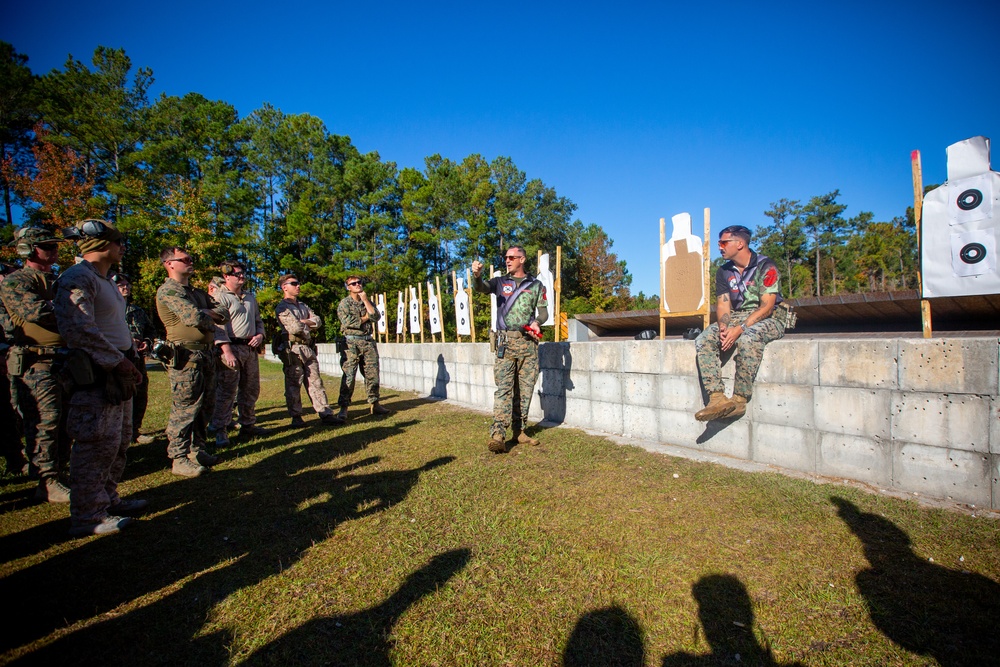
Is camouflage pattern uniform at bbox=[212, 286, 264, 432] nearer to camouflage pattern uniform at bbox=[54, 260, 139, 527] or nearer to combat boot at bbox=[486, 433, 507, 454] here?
camouflage pattern uniform at bbox=[54, 260, 139, 527]

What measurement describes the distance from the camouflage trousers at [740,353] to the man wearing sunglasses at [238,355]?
210 inches

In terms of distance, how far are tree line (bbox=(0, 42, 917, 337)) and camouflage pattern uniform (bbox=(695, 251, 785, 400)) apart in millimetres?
27050

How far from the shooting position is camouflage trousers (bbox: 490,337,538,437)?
5.06 metres

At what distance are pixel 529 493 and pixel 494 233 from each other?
4039 centimetres

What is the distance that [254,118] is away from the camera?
3800 centimetres

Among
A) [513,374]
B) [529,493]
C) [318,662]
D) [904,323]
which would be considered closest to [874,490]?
[529,493]

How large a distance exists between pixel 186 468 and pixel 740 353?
5.46 metres

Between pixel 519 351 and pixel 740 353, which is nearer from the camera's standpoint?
pixel 740 353

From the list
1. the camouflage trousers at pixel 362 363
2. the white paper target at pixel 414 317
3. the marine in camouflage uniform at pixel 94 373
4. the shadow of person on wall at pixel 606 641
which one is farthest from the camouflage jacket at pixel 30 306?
the white paper target at pixel 414 317

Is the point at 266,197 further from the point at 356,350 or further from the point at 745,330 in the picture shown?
the point at 745,330

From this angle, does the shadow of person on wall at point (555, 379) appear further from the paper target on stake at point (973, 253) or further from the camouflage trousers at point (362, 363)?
the paper target on stake at point (973, 253)

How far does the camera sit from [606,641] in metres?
1.88

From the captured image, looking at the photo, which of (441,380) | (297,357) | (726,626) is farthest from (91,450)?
(441,380)

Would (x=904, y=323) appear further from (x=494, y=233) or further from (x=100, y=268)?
(x=494, y=233)
